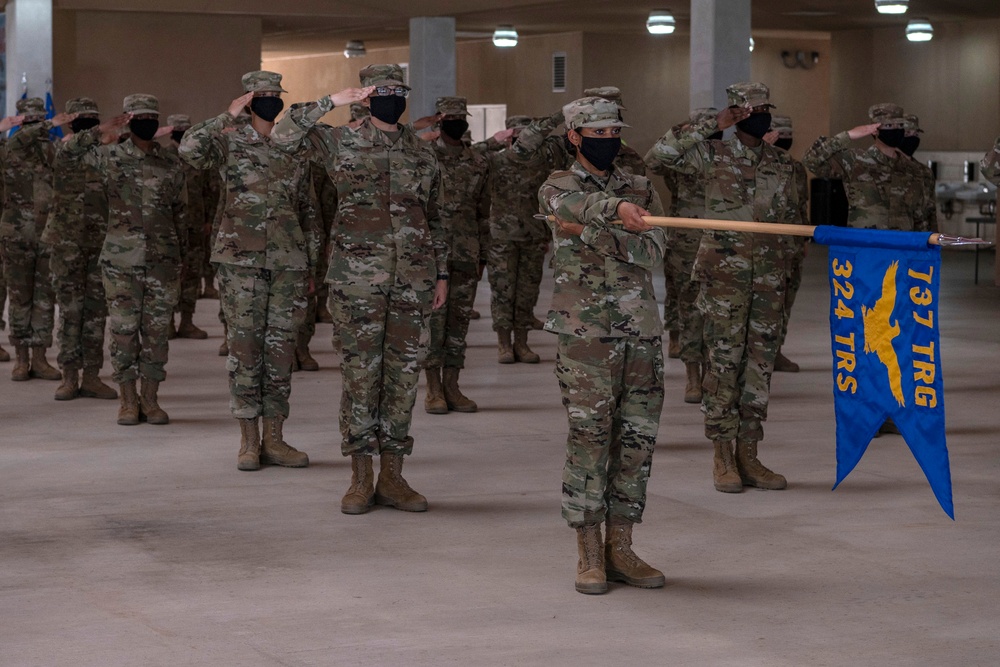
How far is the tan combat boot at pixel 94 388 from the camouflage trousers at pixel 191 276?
2.54 meters

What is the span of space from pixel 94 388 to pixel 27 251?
136 cm

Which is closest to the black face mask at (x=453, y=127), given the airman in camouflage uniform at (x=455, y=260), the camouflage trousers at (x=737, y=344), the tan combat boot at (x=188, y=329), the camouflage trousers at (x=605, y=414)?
the airman in camouflage uniform at (x=455, y=260)

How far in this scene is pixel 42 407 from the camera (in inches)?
355

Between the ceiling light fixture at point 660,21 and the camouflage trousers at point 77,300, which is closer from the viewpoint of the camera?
the camouflage trousers at point 77,300

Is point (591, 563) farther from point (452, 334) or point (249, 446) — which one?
point (452, 334)

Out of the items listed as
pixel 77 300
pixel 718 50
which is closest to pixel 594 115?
pixel 77 300

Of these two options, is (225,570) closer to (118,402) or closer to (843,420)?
(843,420)

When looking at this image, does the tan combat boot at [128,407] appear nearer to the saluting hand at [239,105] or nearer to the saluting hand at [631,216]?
the saluting hand at [239,105]

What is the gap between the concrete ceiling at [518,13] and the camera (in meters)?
17.7

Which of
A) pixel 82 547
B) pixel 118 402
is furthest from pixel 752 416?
pixel 118 402

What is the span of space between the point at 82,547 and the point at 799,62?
21.1m

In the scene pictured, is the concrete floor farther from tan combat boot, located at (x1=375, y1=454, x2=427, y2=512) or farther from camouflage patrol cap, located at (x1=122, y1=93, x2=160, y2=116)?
camouflage patrol cap, located at (x1=122, y1=93, x2=160, y2=116)

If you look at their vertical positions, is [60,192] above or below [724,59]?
below

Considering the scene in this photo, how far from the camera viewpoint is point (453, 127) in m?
9.34
